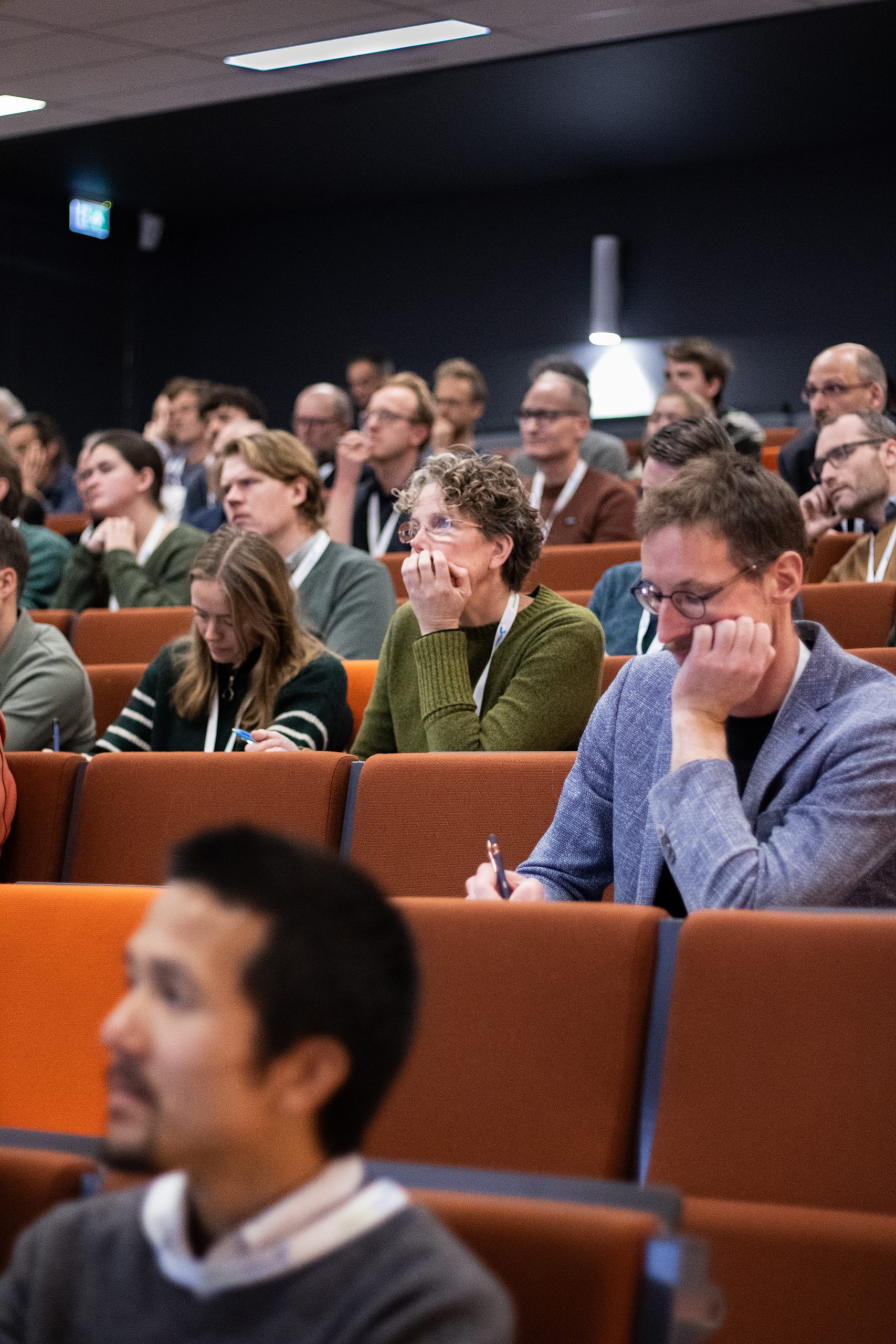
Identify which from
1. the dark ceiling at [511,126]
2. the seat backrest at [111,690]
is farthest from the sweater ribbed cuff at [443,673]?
the dark ceiling at [511,126]

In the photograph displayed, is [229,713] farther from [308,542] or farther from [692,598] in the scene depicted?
[692,598]

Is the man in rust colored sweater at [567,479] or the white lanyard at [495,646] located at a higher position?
the man in rust colored sweater at [567,479]

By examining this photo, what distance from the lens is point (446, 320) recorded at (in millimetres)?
10750

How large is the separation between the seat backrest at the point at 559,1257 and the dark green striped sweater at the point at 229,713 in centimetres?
190

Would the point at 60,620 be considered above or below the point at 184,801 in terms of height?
above

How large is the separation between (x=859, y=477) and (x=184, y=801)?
2.31 m

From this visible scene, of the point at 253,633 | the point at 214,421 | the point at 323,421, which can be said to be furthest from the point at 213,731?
the point at 214,421

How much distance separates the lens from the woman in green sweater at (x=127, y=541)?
441 cm

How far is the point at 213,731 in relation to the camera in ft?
9.82

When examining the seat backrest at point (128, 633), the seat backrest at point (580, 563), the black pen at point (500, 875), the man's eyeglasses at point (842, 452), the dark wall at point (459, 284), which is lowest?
the black pen at point (500, 875)

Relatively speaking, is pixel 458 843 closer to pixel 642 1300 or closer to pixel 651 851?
pixel 651 851

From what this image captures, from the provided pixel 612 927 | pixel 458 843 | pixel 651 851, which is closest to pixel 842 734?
pixel 651 851

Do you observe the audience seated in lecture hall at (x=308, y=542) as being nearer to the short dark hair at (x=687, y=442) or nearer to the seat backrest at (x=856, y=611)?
the short dark hair at (x=687, y=442)

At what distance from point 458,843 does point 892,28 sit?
5.88 m
